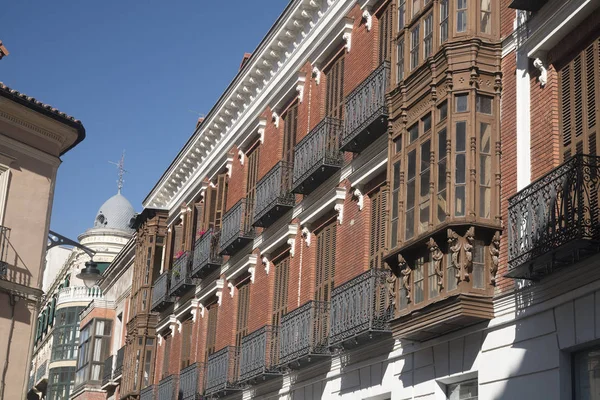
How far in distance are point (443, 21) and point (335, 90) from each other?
6.91 meters

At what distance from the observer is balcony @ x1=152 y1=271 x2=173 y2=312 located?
34.2 metres

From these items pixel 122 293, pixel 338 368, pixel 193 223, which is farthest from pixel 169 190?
pixel 338 368

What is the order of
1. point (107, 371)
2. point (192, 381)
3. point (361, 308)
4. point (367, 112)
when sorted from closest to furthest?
point (361, 308), point (367, 112), point (192, 381), point (107, 371)

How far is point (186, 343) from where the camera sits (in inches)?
1288

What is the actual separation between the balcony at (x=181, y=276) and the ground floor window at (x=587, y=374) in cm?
1902

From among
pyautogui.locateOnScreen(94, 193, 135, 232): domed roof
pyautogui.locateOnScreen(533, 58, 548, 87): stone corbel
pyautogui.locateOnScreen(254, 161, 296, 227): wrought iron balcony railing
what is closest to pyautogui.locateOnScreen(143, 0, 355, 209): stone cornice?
pyautogui.locateOnScreen(254, 161, 296, 227): wrought iron balcony railing

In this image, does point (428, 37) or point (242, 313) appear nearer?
point (428, 37)

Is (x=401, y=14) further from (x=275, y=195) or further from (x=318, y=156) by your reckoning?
(x=275, y=195)

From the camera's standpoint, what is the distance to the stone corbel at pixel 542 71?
15086 millimetres

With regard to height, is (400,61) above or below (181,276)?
below

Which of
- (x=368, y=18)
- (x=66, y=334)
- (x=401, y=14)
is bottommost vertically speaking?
(x=401, y=14)

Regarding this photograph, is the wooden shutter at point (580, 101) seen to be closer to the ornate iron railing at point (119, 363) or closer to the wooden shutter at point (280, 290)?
the wooden shutter at point (280, 290)

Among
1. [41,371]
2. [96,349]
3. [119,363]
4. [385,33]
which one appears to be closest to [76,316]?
[41,371]

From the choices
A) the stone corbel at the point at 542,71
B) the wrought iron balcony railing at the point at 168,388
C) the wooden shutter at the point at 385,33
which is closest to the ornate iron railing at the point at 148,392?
the wrought iron balcony railing at the point at 168,388
